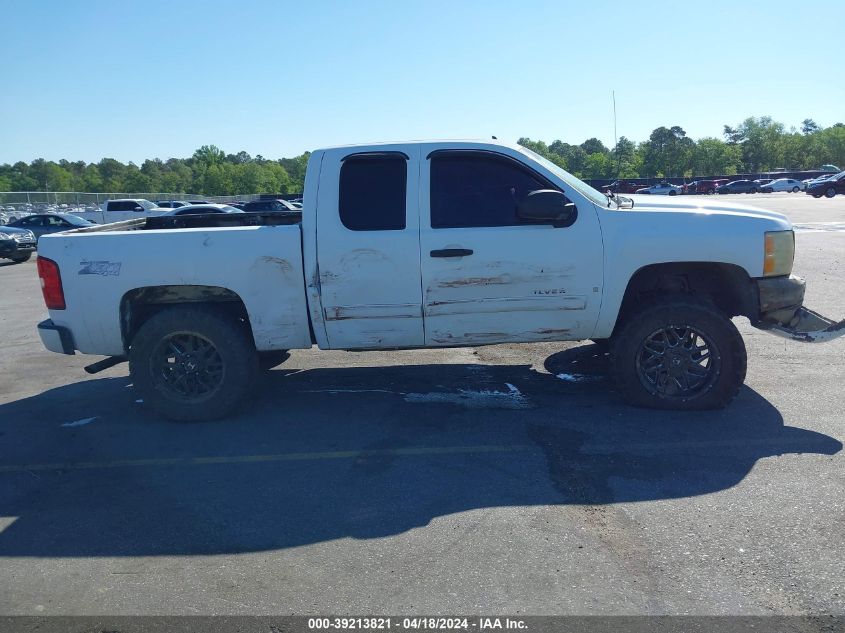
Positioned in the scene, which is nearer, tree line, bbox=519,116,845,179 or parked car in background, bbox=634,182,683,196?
parked car in background, bbox=634,182,683,196

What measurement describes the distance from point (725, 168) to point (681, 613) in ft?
364

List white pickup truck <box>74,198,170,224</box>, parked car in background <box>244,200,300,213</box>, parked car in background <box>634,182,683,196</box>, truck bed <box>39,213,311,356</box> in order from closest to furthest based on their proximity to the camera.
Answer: truck bed <box>39,213,311,356</box> < parked car in background <box>244,200,300,213</box> < white pickup truck <box>74,198,170,224</box> < parked car in background <box>634,182,683,196</box>

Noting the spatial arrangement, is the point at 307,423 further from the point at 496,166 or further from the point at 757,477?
the point at 757,477

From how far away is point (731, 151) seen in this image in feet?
341

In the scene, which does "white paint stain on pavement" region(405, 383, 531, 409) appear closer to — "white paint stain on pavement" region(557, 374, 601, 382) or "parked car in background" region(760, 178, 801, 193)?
"white paint stain on pavement" region(557, 374, 601, 382)

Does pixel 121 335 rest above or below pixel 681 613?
above

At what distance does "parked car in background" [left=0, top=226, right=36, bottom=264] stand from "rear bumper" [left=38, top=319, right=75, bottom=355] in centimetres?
1807

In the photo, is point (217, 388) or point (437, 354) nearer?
point (217, 388)

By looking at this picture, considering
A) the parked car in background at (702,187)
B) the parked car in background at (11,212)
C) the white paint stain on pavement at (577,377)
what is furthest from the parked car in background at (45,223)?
the parked car in background at (702,187)

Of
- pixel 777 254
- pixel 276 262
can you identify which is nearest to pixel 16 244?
pixel 276 262

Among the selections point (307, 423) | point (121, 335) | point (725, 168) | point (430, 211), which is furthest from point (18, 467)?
point (725, 168)

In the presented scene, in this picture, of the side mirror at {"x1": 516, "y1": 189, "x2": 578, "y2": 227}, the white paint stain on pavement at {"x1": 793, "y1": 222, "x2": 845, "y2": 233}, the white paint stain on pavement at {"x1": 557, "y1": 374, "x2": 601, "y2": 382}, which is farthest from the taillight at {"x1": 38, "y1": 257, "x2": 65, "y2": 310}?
the white paint stain on pavement at {"x1": 793, "y1": 222, "x2": 845, "y2": 233}

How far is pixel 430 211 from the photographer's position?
5.56m

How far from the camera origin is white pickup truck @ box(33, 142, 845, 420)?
5.51 meters
